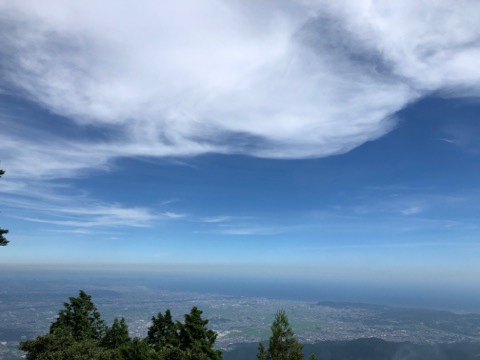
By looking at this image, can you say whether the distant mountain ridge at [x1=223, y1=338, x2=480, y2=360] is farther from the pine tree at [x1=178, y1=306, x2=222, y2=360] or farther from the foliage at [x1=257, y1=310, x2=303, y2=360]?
the foliage at [x1=257, y1=310, x2=303, y2=360]

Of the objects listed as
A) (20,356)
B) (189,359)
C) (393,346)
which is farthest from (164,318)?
(393,346)

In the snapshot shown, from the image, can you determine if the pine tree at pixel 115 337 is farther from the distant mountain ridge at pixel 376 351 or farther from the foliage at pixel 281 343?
the distant mountain ridge at pixel 376 351

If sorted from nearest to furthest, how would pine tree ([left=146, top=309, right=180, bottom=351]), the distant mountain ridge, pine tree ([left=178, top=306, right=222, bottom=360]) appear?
pine tree ([left=178, top=306, right=222, bottom=360]), pine tree ([left=146, top=309, right=180, bottom=351]), the distant mountain ridge

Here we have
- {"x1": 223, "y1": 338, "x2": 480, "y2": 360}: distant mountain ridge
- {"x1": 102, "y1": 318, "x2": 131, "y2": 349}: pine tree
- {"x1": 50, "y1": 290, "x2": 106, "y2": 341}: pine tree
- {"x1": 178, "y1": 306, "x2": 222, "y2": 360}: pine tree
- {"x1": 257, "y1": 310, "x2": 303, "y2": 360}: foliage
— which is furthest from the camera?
{"x1": 223, "y1": 338, "x2": 480, "y2": 360}: distant mountain ridge

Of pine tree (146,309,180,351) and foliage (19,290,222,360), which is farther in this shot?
pine tree (146,309,180,351)

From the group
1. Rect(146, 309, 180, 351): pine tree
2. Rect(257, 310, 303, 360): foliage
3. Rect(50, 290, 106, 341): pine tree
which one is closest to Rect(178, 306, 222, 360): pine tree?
Rect(257, 310, 303, 360): foliage

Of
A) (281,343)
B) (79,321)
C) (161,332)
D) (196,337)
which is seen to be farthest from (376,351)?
(281,343)

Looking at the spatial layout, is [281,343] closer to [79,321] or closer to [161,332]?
[161,332]
